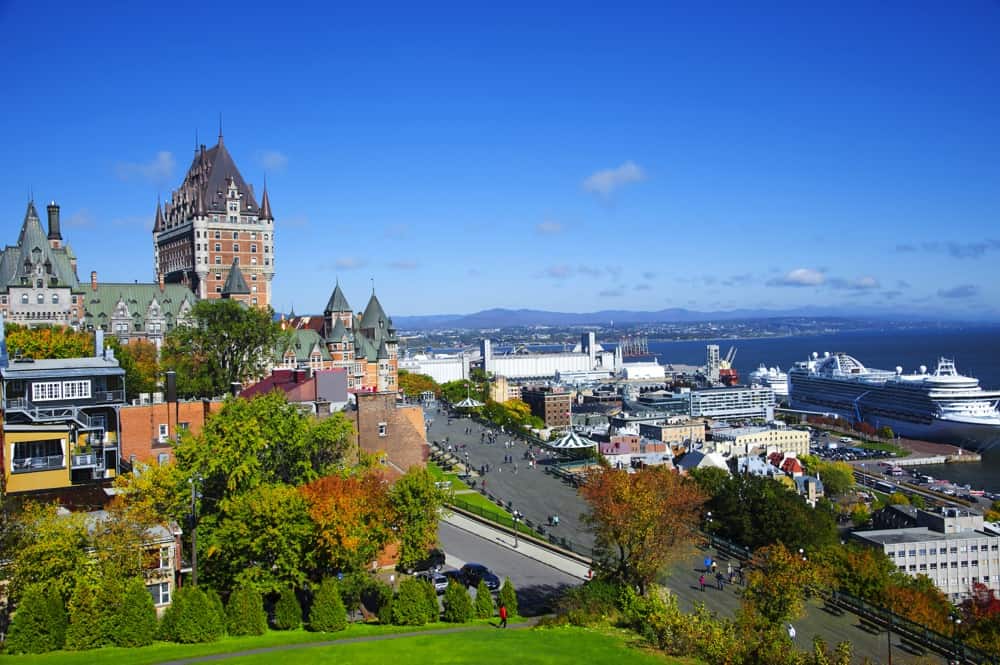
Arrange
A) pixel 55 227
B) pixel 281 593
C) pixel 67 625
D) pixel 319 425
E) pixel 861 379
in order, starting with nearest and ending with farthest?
pixel 67 625 → pixel 281 593 → pixel 319 425 → pixel 55 227 → pixel 861 379

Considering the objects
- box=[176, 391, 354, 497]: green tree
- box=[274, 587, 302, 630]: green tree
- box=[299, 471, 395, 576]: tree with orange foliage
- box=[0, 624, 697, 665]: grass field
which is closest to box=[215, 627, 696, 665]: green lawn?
box=[0, 624, 697, 665]: grass field

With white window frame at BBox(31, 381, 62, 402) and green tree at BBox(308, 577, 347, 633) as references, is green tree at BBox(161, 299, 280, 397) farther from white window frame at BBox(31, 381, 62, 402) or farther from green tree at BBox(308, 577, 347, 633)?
green tree at BBox(308, 577, 347, 633)

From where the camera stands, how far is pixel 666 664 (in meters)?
24.0

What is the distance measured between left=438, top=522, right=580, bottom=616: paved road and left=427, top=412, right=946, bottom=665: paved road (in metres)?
0.10

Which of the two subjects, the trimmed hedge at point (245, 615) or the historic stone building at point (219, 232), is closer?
the trimmed hedge at point (245, 615)

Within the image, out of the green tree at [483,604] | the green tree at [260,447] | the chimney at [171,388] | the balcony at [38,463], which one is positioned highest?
the chimney at [171,388]

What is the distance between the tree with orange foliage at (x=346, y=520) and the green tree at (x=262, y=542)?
1.71 ft

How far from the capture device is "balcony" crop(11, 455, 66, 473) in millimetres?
35281

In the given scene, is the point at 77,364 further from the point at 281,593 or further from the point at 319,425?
the point at 281,593

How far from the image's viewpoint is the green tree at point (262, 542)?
28062 millimetres

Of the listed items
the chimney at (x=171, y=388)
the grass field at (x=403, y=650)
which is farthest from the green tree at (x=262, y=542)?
the chimney at (x=171, y=388)

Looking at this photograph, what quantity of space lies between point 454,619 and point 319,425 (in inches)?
351

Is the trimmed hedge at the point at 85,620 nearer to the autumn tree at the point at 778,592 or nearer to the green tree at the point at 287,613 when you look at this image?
the green tree at the point at 287,613

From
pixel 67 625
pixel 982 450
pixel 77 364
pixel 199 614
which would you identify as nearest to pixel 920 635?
pixel 199 614
